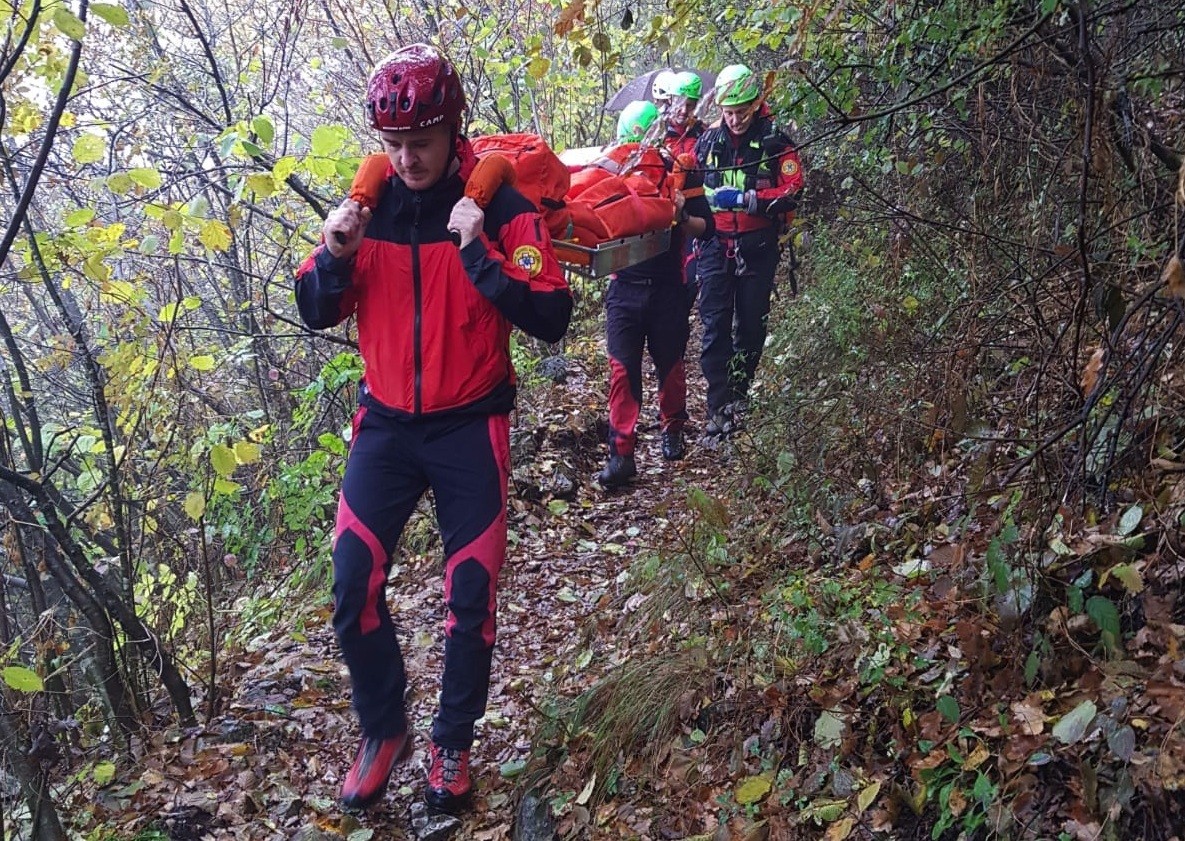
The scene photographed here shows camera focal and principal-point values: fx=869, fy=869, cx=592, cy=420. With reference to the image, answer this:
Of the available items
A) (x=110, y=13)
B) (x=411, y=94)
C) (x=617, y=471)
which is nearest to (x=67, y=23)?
(x=110, y=13)

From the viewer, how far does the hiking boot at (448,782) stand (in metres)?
3.61

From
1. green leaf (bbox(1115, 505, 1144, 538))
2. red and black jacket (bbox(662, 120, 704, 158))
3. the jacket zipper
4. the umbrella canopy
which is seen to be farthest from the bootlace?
the umbrella canopy

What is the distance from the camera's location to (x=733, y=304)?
286 inches

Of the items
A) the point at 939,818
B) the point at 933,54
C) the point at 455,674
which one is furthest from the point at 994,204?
the point at 455,674

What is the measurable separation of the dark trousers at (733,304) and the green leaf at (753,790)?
432 centimetres

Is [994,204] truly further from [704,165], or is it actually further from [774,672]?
[774,672]

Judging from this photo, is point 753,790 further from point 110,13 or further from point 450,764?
point 110,13

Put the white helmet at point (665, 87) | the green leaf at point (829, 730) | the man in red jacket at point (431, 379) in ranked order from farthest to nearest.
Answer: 1. the white helmet at point (665, 87)
2. the man in red jacket at point (431, 379)
3. the green leaf at point (829, 730)

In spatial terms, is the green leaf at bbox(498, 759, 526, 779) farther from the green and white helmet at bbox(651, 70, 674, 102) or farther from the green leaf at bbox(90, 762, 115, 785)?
the green and white helmet at bbox(651, 70, 674, 102)

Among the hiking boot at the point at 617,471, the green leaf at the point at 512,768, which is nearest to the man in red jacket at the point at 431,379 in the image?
the green leaf at the point at 512,768

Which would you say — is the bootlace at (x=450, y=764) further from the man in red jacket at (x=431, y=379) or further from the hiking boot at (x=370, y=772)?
the hiking boot at (x=370, y=772)

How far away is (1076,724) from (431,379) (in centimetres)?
245

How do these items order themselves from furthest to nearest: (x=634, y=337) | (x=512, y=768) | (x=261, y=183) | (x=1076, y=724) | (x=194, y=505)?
(x=634, y=337) → (x=261, y=183) → (x=194, y=505) → (x=512, y=768) → (x=1076, y=724)

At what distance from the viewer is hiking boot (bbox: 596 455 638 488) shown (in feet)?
22.6
